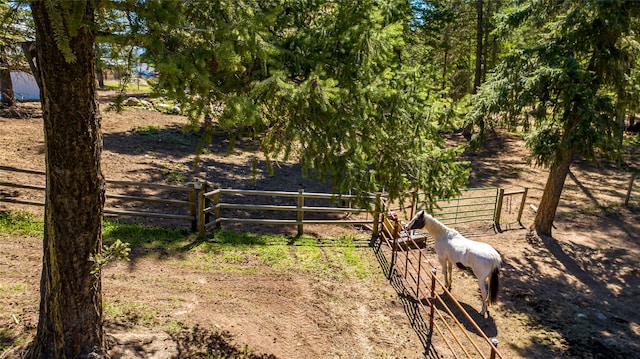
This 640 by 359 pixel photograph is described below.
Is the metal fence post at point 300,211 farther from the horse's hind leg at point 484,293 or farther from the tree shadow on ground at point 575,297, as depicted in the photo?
the tree shadow on ground at point 575,297

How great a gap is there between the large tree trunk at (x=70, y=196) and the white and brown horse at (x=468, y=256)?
20.2ft

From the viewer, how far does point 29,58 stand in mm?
3936

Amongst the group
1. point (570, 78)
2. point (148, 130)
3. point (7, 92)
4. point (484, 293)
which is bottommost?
point (484, 293)

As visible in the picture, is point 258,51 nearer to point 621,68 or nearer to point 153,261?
point 153,261

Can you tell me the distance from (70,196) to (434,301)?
604 centimetres

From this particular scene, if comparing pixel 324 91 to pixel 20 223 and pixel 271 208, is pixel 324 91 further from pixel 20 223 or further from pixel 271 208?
pixel 20 223

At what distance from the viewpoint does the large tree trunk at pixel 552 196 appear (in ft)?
38.0

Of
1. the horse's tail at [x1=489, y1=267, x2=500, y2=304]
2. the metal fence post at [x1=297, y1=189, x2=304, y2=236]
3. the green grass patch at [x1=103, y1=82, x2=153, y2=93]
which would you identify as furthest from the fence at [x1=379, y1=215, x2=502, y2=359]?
the green grass patch at [x1=103, y1=82, x2=153, y2=93]

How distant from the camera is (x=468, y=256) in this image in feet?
26.7

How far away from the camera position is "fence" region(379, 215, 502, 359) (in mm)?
6395

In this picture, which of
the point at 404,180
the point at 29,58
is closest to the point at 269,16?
the point at 29,58

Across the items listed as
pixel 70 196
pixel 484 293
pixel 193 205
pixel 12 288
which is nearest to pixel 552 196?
pixel 484 293

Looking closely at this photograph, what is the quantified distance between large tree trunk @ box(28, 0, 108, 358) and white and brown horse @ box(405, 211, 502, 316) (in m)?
6.15

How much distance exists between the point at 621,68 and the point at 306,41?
31.3 feet
